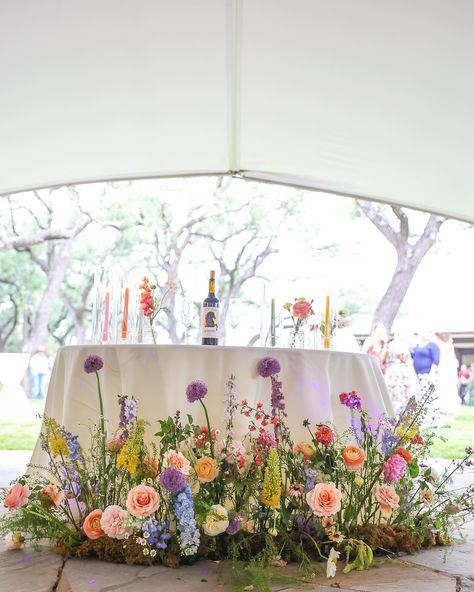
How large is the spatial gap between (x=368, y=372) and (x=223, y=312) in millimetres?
633

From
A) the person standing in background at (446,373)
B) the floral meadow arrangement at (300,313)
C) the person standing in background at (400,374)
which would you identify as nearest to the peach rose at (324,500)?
the floral meadow arrangement at (300,313)

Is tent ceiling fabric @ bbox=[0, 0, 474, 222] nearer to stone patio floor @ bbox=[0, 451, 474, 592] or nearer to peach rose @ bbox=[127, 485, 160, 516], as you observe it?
stone patio floor @ bbox=[0, 451, 474, 592]

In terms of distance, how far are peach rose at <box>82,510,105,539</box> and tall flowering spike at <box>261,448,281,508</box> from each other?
0.54 m

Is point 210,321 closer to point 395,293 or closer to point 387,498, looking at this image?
point 387,498

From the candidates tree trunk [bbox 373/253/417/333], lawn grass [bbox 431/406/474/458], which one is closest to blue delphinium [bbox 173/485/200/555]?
lawn grass [bbox 431/406/474/458]

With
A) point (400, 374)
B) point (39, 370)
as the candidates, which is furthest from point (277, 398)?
point (39, 370)

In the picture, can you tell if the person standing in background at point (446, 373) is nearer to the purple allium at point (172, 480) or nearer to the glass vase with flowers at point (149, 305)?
the glass vase with flowers at point (149, 305)

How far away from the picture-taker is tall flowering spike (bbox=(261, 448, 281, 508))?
2.23 m

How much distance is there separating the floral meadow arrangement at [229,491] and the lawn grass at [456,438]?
191 inches

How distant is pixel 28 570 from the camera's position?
238cm

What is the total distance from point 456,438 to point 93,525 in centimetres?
809

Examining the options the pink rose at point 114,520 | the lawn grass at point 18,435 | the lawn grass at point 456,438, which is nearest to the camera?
the pink rose at point 114,520

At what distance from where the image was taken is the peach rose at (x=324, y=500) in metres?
2.27

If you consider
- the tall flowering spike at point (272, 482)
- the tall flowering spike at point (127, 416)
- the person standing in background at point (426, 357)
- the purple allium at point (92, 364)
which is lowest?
the tall flowering spike at point (272, 482)
